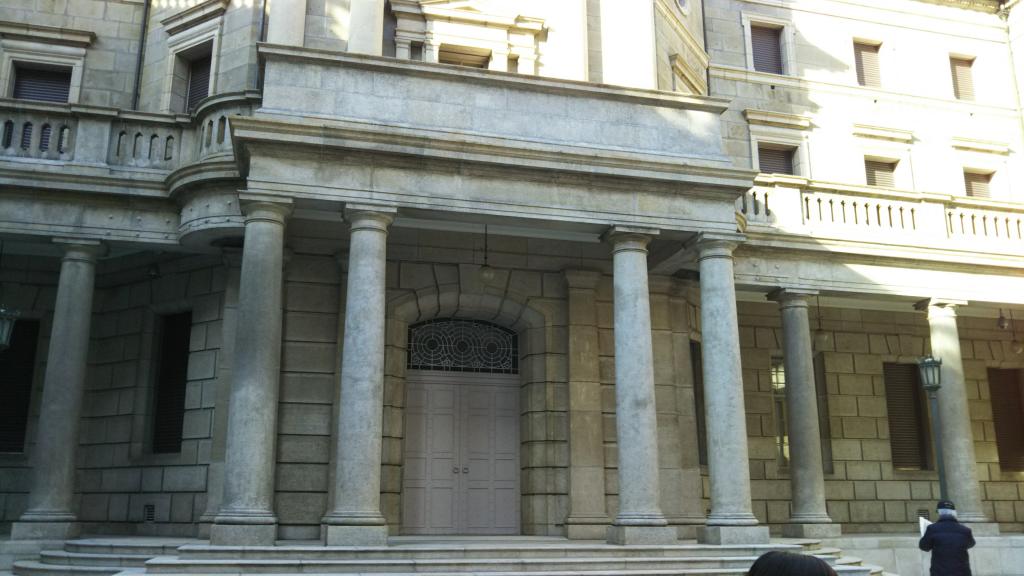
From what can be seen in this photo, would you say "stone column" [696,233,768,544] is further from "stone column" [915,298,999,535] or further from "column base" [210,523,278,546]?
"column base" [210,523,278,546]

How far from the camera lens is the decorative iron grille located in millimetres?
17188

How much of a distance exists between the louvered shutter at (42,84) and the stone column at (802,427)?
1539cm

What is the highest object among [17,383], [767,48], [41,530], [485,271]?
[767,48]

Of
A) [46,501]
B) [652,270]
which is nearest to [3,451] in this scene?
[46,501]

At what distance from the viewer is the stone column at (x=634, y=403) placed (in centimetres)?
1377

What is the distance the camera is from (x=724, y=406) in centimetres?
1462

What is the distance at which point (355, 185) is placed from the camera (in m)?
13.6

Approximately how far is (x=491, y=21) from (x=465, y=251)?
469cm

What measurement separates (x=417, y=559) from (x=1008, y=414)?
17.4 metres

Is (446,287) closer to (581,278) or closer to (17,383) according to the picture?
(581,278)

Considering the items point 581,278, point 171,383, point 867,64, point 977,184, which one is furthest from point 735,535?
point 867,64

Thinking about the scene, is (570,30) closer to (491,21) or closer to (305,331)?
(491,21)

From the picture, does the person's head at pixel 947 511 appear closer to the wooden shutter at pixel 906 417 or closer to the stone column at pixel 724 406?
the stone column at pixel 724 406

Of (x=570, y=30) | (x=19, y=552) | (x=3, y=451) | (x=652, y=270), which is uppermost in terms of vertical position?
(x=570, y=30)
